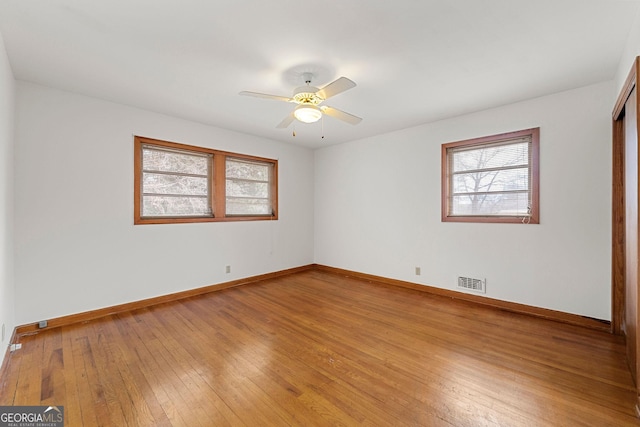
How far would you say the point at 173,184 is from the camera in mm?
3910

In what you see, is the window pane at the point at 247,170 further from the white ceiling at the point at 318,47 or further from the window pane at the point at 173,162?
the white ceiling at the point at 318,47

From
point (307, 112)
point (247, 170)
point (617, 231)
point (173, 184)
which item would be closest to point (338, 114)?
point (307, 112)

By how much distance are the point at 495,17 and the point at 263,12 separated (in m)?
1.58

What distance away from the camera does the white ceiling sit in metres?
1.79

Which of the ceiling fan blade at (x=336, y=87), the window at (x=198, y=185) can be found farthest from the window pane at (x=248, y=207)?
the ceiling fan blade at (x=336, y=87)

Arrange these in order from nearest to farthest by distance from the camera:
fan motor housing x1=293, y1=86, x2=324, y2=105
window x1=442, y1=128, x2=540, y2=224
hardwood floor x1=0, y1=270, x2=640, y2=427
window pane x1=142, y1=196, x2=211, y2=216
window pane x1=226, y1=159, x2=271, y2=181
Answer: hardwood floor x1=0, y1=270, x2=640, y2=427 → fan motor housing x1=293, y1=86, x2=324, y2=105 → window x1=442, y1=128, x2=540, y2=224 → window pane x1=142, y1=196, x2=211, y2=216 → window pane x1=226, y1=159, x2=271, y2=181

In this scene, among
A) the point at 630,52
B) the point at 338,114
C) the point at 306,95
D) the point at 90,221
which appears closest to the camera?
the point at 630,52

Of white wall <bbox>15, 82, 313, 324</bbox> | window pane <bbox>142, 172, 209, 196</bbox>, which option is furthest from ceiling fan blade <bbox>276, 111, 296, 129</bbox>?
window pane <bbox>142, 172, 209, 196</bbox>

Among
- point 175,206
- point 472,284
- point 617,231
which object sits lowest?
point 472,284

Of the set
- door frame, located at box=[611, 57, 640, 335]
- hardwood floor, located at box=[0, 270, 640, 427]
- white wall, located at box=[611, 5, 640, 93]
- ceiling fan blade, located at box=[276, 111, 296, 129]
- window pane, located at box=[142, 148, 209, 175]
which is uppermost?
white wall, located at box=[611, 5, 640, 93]

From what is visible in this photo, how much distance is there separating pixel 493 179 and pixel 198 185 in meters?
4.23

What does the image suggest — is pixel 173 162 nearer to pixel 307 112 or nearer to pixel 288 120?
pixel 288 120

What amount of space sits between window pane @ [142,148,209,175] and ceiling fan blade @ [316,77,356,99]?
2.54m

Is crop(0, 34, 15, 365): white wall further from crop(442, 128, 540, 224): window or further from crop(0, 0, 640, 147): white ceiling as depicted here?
crop(442, 128, 540, 224): window
